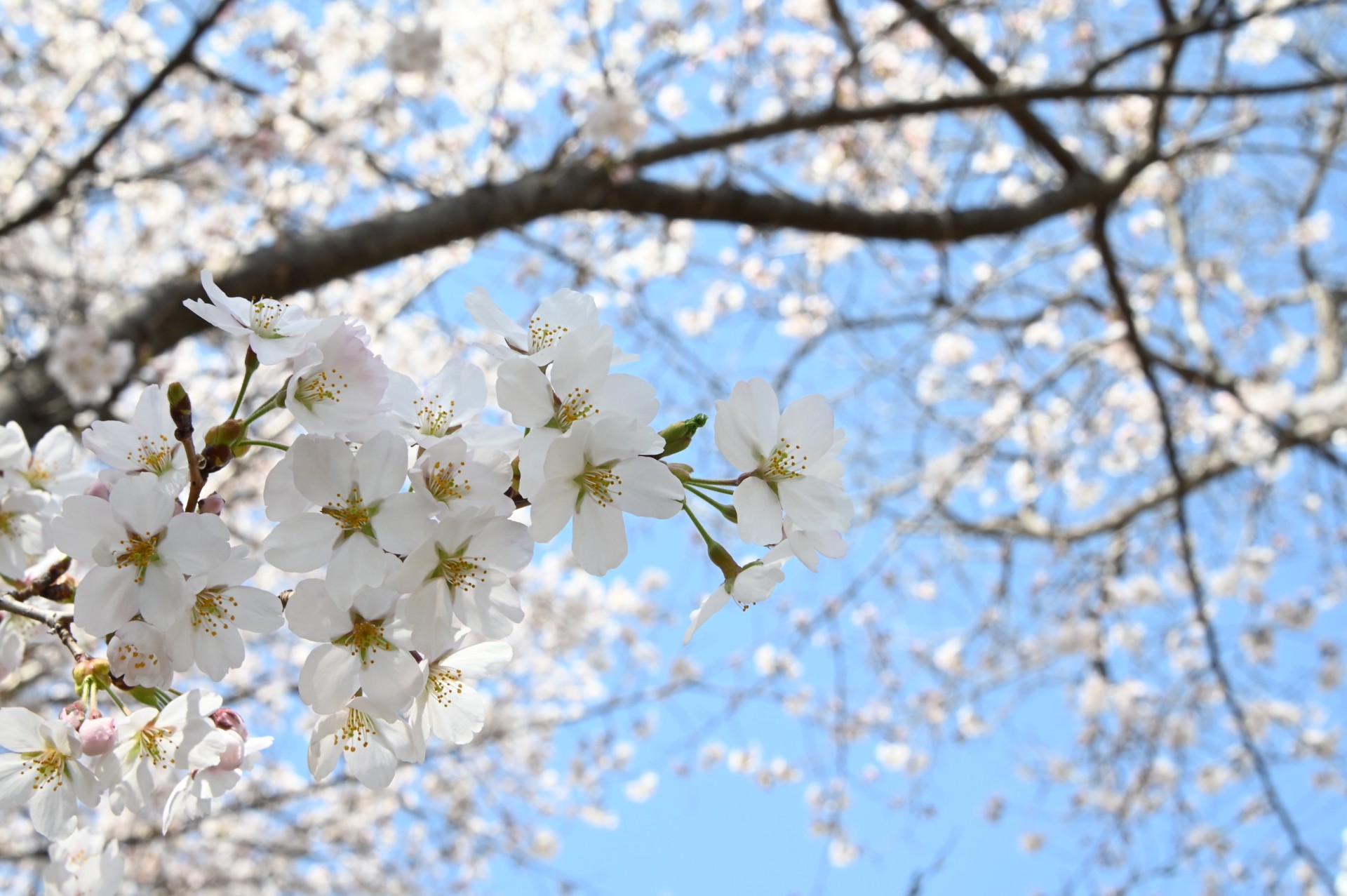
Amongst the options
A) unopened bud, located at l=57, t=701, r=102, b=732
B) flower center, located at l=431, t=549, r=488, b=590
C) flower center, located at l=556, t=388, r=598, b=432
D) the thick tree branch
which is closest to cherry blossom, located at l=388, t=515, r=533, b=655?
flower center, located at l=431, t=549, r=488, b=590

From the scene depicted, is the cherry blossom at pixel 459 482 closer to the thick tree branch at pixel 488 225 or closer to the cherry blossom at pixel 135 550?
the cherry blossom at pixel 135 550

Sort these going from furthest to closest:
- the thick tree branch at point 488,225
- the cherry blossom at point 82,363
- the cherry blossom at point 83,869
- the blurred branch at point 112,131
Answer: the blurred branch at point 112,131, the thick tree branch at point 488,225, the cherry blossom at point 82,363, the cherry blossom at point 83,869

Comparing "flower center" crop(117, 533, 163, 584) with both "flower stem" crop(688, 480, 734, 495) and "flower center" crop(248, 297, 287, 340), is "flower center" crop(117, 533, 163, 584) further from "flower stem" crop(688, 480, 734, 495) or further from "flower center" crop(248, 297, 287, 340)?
"flower stem" crop(688, 480, 734, 495)

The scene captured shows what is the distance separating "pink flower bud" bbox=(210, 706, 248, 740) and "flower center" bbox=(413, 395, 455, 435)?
0.32 m

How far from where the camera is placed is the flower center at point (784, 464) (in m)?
0.82

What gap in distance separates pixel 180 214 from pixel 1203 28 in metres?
5.60

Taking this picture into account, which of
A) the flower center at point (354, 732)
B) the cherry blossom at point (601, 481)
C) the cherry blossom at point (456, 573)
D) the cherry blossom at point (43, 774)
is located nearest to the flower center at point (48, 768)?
the cherry blossom at point (43, 774)

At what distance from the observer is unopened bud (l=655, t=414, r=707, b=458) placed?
0.77m

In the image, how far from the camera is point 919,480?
188 inches

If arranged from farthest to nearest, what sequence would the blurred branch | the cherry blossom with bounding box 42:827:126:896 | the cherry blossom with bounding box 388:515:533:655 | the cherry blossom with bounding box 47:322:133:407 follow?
1. the blurred branch
2. the cherry blossom with bounding box 47:322:133:407
3. the cherry blossom with bounding box 42:827:126:896
4. the cherry blossom with bounding box 388:515:533:655

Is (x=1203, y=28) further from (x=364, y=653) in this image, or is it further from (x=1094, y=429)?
(x=1094, y=429)

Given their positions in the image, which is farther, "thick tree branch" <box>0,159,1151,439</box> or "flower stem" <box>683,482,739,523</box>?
"thick tree branch" <box>0,159,1151,439</box>

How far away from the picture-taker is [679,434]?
773 mm

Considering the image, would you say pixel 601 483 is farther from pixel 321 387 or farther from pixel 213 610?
pixel 213 610
